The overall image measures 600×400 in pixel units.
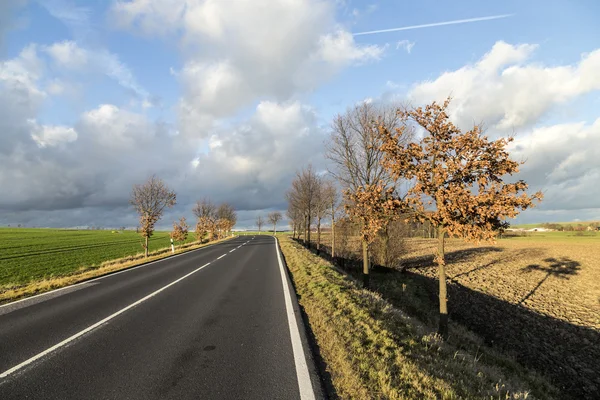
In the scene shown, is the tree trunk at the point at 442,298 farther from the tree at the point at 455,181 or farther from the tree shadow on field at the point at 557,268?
the tree shadow on field at the point at 557,268

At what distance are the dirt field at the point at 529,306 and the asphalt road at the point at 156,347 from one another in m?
7.59

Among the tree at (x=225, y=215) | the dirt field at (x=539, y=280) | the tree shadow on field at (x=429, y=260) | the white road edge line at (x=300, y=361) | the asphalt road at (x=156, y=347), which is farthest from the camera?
the tree at (x=225, y=215)

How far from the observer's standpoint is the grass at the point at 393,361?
13.0 ft

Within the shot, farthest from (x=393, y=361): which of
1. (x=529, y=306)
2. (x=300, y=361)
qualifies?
(x=529, y=306)

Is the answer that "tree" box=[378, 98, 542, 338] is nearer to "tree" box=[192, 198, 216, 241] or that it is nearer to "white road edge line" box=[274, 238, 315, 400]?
"white road edge line" box=[274, 238, 315, 400]

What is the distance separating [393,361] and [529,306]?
1356 centimetres

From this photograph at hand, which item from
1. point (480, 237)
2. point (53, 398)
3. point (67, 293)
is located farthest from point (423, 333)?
point (67, 293)

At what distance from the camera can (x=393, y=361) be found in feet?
15.5

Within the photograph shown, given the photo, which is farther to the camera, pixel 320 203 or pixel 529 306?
pixel 320 203

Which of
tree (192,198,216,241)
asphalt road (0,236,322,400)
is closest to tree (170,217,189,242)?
tree (192,198,216,241)

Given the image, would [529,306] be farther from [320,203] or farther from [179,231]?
[179,231]

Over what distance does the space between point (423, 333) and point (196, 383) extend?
Result: 5.15 metres

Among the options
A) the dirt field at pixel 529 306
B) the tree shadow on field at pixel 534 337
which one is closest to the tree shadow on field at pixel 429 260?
the dirt field at pixel 529 306

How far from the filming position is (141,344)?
5414 millimetres
